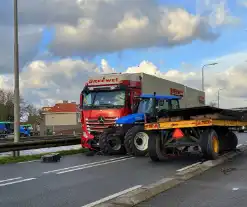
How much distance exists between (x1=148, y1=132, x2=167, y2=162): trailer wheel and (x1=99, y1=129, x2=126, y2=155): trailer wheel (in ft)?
9.74

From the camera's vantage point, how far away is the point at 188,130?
1315 centimetres

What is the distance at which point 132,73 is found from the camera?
17.9m

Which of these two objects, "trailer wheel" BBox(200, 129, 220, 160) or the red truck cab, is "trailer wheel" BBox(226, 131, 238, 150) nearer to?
"trailer wheel" BBox(200, 129, 220, 160)

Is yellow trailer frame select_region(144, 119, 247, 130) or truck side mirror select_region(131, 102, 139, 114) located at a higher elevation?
truck side mirror select_region(131, 102, 139, 114)

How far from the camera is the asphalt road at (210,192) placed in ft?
22.8

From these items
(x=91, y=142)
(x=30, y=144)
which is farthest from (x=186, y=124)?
(x=30, y=144)

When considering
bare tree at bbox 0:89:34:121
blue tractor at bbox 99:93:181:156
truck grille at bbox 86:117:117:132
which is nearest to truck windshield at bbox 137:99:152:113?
blue tractor at bbox 99:93:181:156

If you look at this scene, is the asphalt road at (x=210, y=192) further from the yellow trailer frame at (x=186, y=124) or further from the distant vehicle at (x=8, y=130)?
the distant vehicle at (x=8, y=130)

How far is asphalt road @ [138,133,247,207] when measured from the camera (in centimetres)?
695

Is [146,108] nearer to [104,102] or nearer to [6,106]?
[104,102]

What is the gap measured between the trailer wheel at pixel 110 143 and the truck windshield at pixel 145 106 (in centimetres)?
147

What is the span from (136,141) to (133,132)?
1.47 ft

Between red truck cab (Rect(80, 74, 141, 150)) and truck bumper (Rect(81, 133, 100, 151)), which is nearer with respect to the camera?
red truck cab (Rect(80, 74, 141, 150))

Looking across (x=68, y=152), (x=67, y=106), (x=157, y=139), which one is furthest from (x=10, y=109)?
(x=157, y=139)
